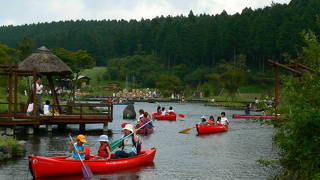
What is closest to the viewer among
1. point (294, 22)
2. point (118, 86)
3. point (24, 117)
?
point (24, 117)

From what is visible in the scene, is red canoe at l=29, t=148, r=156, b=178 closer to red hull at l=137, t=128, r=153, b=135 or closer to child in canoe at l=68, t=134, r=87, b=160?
child in canoe at l=68, t=134, r=87, b=160

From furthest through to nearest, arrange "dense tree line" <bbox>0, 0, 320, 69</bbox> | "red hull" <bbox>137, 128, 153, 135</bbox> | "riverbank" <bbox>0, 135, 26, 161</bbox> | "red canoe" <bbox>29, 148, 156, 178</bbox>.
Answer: "dense tree line" <bbox>0, 0, 320, 69</bbox>
"red hull" <bbox>137, 128, 153, 135</bbox>
"riverbank" <bbox>0, 135, 26, 161</bbox>
"red canoe" <bbox>29, 148, 156, 178</bbox>

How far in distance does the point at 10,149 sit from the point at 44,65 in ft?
47.0

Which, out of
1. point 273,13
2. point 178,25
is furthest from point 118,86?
point 273,13

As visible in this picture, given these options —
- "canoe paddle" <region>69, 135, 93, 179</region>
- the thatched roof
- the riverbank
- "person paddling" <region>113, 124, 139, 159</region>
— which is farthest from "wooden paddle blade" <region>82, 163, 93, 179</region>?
the thatched roof

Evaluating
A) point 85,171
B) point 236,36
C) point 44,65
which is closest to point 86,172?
point 85,171

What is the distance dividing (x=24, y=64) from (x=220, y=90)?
294 feet

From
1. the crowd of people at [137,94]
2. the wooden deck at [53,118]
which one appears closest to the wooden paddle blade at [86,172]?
the wooden deck at [53,118]

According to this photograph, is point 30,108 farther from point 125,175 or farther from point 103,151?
point 125,175

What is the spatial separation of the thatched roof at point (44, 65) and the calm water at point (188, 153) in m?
4.37

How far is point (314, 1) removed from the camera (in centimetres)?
13300

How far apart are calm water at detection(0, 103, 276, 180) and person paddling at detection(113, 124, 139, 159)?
739 mm

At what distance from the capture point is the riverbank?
2144 cm

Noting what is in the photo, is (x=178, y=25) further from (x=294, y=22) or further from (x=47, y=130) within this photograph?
(x=47, y=130)
